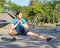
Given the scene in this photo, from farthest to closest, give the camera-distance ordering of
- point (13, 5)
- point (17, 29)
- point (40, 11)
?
1. point (13, 5)
2. point (40, 11)
3. point (17, 29)

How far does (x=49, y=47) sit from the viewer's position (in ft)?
19.5

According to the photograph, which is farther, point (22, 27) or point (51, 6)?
point (51, 6)

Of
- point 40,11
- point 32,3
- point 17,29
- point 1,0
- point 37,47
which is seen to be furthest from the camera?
point 1,0

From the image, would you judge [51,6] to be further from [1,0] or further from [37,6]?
[1,0]

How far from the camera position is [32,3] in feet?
126

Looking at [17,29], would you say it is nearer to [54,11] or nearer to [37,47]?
[37,47]

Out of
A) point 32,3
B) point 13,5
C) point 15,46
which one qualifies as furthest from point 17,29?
point 13,5

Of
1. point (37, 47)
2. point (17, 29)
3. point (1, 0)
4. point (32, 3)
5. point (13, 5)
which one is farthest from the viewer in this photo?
point (1, 0)

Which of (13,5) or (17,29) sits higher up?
(13,5)

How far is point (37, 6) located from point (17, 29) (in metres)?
28.7

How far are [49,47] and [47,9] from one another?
31.3m

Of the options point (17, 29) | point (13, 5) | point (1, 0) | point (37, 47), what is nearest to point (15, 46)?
point (37, 47)

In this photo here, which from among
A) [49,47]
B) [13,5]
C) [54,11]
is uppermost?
[13,5]

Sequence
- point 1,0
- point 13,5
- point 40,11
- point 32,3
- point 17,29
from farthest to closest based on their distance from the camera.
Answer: point 1,0 → point 13,5 → point 32,3 → point 40,11 → point 17,29
